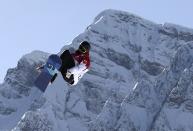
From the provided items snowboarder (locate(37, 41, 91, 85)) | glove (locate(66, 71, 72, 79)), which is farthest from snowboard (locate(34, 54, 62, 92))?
glove (locate(66, 71, 72, 79))

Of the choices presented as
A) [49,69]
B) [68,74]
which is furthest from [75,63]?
[49,69]

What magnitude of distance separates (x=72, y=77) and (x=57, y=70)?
2.81 feet

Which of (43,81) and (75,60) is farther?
(75,60)

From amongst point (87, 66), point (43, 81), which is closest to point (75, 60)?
point (87, 66)

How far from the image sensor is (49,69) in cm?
1562

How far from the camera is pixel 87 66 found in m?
16.7

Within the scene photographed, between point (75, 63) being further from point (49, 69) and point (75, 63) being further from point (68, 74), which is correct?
point (49, 69)

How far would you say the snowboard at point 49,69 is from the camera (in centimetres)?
1513

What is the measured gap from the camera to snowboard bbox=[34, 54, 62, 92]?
1513cm

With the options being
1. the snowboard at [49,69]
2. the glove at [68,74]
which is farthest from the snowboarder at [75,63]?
the snowboard at [49,69]

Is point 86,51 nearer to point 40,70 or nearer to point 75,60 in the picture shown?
point 75,60

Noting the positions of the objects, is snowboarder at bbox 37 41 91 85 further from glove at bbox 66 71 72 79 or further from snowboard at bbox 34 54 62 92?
snowboard at bbox 34 54 62 92

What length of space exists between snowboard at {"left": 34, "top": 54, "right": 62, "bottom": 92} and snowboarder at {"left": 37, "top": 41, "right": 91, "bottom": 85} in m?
0.27

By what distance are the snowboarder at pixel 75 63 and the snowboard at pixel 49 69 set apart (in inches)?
10.5
